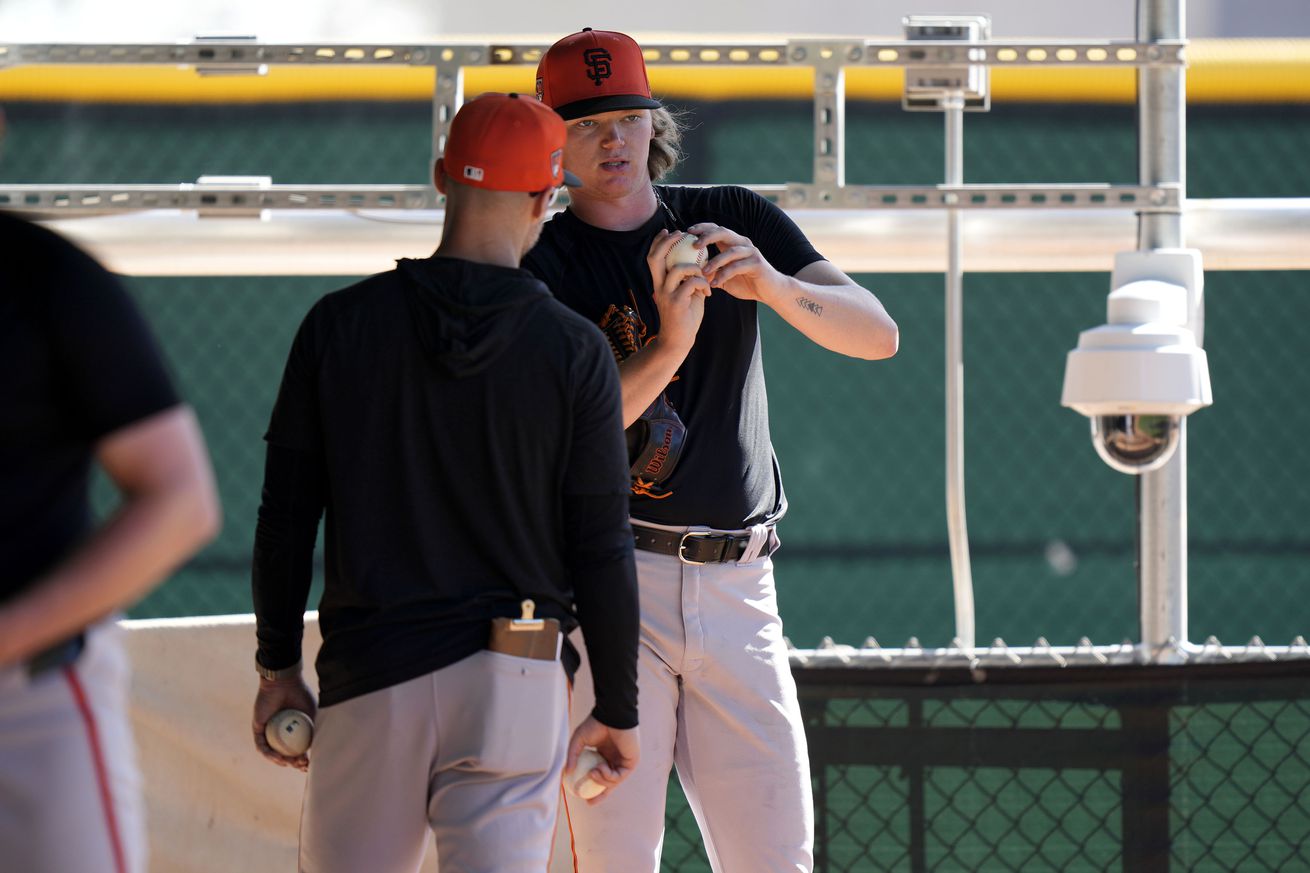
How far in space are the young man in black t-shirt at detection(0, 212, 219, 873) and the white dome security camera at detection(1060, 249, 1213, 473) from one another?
2.20 meters

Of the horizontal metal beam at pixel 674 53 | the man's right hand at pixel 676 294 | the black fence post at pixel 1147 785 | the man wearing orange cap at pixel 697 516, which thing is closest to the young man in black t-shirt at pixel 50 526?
the man's right hand at pixel 676 294

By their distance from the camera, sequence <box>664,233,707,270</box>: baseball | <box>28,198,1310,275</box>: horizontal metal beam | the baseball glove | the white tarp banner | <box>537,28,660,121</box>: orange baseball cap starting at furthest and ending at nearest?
<box>28,198,1310,275</box>: horizontal metal beam < the white tarp banner < <box>537,28,660,121</box>: orange baseball cap < the baseball glove < <box>664,233,707,270</box>: baseball

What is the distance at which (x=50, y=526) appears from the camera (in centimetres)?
139

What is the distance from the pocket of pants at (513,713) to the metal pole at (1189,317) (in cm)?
178

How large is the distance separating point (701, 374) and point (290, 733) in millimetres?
870

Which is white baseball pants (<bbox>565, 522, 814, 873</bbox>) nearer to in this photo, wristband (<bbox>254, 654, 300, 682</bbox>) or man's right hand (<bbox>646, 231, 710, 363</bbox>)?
man's right hand (<bbox>646, 231, 710, 363</bbox>)

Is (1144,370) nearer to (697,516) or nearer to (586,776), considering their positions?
(697,516)

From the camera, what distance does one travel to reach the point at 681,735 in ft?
8.13

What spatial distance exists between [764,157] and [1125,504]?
79.9 inches

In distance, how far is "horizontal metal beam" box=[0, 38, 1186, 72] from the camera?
10.6 feet

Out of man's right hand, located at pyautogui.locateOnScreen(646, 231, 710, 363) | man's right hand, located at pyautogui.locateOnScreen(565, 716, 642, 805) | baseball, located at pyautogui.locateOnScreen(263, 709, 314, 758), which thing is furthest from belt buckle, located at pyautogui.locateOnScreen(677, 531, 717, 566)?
baseball, located at pyautogui.locateOnScreen(263, 709, 314, 758)

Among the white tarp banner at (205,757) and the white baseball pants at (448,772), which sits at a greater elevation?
the white baseball pants at (448,772)

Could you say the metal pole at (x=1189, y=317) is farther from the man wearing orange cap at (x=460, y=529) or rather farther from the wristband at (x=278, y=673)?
the wristband at (x=278, y=673)

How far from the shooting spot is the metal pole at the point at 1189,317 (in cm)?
321
